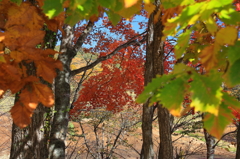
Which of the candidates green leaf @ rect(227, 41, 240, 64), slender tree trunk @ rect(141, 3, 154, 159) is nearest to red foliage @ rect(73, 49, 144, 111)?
slender tree trunk @ rect(141, 3, 154, 159)

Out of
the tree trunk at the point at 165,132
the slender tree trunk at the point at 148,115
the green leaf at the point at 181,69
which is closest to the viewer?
the green leaf at the point at 181,69

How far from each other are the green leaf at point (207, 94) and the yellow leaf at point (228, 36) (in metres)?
0.13

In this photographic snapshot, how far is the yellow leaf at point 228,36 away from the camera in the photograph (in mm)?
618

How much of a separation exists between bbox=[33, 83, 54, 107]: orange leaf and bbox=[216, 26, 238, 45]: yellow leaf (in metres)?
0.83

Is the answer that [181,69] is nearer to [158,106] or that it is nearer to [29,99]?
[29,99]

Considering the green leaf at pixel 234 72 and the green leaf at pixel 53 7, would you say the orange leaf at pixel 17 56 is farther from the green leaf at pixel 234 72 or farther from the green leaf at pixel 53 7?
the green leaf at pixel 234 72

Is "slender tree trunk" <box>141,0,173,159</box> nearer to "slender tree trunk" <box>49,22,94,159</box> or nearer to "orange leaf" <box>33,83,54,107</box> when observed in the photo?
"slender tree trunk" <box>49,22,94,159</box>

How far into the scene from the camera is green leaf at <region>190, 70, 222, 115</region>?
1.81 ft

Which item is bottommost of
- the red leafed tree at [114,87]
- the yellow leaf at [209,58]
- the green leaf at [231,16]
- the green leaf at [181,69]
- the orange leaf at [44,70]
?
the green leaf at [181,69]

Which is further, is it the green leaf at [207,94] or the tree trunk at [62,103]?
the tree trunk at [62,103]

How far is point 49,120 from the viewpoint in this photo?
16.1 feet

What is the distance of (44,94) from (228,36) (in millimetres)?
897

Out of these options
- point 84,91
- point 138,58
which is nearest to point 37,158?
point 84,91

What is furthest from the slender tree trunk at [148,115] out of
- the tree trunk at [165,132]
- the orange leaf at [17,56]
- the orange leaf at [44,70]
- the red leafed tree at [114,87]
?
the red leafed tree at [114,87]
